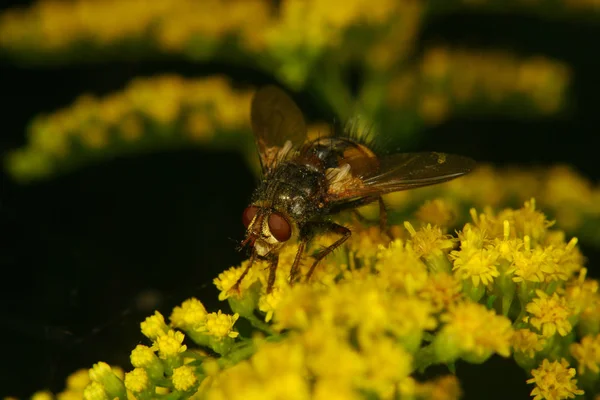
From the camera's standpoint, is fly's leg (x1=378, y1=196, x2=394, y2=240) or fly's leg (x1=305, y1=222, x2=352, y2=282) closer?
fly's leg (x1=305, y1=222, x2=352, y2=282)

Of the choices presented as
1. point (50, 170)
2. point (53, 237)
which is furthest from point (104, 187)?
point (53, 237)

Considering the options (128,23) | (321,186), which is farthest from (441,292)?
(128,23)

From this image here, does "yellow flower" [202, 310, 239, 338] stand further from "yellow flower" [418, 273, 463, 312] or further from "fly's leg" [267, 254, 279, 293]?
"yellow flower" [418, 273, 463, 312]

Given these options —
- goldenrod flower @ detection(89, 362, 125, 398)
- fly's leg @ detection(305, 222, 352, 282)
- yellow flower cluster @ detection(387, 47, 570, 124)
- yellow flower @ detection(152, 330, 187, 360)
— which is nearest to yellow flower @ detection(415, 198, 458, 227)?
fly's leg @ detection(305, 222, 352, 282)

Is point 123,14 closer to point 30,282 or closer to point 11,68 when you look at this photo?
point 11,68

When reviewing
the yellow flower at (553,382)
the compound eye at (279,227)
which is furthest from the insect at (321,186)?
the yellow flower at (553,382)

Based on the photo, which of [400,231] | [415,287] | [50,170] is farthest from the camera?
[50,170]

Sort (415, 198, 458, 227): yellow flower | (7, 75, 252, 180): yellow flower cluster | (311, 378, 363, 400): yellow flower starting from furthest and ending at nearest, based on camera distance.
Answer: (7, 75, 252, 180): yellow flower cluster → (415, 198, 458, 227): yellow flower → (311, 378, 363, 400): yellow flower
